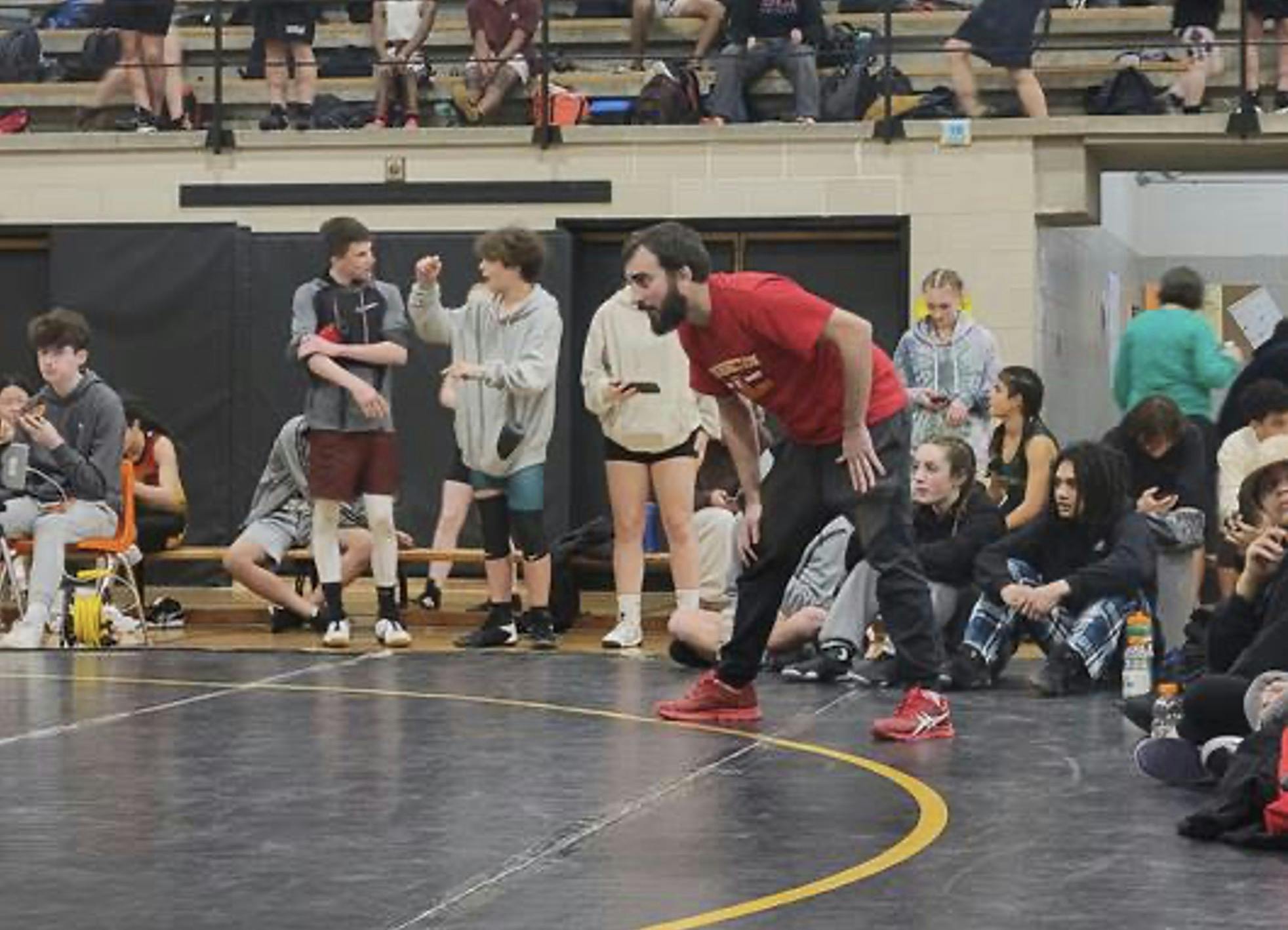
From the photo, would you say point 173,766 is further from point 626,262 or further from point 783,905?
point 783,905

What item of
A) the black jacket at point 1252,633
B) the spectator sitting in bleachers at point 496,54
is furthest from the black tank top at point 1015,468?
the spectator sitting in bleachers at point 496,54

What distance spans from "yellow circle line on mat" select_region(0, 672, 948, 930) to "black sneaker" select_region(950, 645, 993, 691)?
171 cm

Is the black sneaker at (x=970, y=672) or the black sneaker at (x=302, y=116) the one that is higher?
the black sneaker at (x=302, y=116)

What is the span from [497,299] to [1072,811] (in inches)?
236

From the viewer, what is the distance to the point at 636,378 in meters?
13.6

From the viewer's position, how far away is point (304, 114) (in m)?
18.2

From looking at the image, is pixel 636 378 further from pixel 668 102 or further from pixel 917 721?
pixel 668 102

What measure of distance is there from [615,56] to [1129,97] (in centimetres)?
342

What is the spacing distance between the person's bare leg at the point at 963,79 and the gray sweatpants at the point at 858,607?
5.56m

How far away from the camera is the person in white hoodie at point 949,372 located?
1445cm

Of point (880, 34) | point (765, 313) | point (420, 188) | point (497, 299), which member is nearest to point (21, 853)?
point (765, 313)

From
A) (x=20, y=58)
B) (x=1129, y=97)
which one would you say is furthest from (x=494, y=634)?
(x=20, y=58)

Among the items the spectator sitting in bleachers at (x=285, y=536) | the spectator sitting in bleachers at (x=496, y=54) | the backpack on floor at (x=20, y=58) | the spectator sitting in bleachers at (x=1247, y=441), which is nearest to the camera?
the spectator sitting in bleachers at (x=1247, y=441)

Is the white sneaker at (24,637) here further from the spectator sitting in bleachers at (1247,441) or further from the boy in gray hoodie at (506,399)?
the spectator sitting in bleachers at (1247,441)
